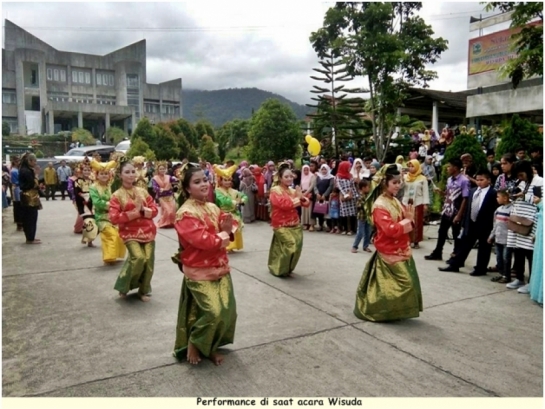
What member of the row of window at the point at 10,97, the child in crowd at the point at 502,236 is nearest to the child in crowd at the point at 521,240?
the child in crowd at the point at 502,236

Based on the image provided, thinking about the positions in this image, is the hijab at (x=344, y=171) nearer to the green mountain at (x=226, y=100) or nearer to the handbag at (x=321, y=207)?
the handbag at (x=321, y=207)

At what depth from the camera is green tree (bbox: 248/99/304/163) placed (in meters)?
19.9

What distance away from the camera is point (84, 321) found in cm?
469

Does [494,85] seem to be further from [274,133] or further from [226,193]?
[226,193]

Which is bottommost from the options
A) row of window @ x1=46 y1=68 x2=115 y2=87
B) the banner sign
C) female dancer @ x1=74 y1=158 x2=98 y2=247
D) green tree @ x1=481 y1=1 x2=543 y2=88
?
female dancer @ x1=74 y1=158 x2=98 y2=247

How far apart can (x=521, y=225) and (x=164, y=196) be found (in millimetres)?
7938

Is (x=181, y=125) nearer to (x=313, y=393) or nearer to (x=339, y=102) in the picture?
(x=339, y=102)

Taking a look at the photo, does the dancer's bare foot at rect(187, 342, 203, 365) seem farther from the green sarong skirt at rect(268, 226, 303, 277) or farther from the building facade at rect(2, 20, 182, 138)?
the building facade at rect(2, 20, 182, 138)

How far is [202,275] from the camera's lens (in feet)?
11.7

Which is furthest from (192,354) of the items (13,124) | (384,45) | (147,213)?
(13,124)

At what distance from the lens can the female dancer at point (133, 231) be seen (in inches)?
208

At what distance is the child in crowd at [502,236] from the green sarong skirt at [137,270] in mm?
4262

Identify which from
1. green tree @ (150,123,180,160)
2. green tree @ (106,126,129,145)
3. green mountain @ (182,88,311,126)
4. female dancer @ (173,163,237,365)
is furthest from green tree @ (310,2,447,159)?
green mountain @ (182,88,311,126)

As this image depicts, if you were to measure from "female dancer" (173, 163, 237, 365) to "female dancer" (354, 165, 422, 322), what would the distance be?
155cm
